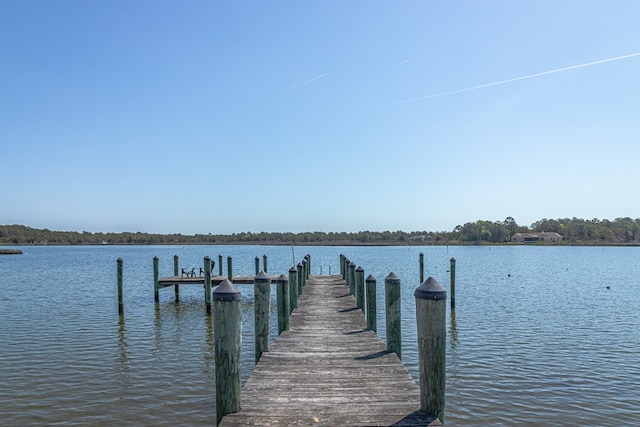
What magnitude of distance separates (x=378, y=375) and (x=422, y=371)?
1845mm

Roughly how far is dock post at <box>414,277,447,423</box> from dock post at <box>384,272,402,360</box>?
3.39 metres

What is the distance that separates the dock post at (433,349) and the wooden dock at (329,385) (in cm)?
19

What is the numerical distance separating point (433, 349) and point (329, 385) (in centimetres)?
197

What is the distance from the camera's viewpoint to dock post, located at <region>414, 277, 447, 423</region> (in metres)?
5.68

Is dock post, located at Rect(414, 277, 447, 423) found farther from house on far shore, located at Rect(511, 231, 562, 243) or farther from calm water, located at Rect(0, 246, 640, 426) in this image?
house on far shore, located at Rect(511, 231, 562, 243)

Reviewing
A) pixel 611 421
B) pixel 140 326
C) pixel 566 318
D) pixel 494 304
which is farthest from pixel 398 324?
pixel 494 304

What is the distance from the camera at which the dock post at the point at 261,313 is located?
A: 9250 millimetres

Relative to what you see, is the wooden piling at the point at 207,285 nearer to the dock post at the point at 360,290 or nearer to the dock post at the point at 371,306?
the dock post at the point at 360,290

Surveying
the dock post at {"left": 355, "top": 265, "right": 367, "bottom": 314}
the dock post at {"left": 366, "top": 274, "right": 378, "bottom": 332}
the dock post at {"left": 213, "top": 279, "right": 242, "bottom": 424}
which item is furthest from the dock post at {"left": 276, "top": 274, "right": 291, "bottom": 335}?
the dock post at {"left": 213, "top": 279, "right": 242, "bottom": 424}

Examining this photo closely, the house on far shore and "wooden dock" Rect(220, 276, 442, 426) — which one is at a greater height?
"wooden dock" Rect(220, 276, 442, 426)

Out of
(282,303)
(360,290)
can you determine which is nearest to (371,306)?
(282,303)

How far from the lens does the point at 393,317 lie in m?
9.30

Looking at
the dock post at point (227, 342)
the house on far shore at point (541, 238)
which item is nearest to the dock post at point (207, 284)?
the dock post at point (227, 342)

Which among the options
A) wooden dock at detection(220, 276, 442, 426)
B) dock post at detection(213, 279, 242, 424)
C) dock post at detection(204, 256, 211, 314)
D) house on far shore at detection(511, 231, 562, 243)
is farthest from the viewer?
house on far shore at detection(511, 231, 562, 243)
